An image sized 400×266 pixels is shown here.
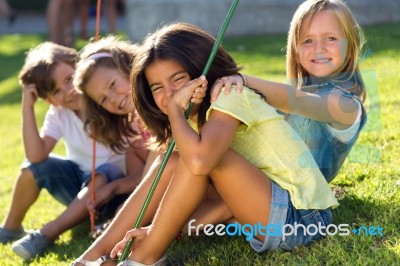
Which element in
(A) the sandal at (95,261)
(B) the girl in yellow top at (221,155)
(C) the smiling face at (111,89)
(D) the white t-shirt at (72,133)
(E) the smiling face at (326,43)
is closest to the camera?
(B) the girl in yellow top at (221,155)

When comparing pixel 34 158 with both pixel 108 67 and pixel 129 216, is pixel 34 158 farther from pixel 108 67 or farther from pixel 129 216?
pixel 129 216

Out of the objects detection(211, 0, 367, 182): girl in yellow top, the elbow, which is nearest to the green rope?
detection(211, 0, 367, 182): girl in yellow top

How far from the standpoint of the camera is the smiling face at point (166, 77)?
2.66 meters

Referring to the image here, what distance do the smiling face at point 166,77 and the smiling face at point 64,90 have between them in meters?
1.13

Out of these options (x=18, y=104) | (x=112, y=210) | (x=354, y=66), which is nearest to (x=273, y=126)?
(x=354, y=66)

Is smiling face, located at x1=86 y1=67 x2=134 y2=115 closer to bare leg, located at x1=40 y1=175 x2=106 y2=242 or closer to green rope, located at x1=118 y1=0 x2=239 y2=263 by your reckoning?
bare leg, located at x1=40 y1=175 x2=106 y2=242

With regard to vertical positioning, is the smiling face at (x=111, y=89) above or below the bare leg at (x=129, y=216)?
above

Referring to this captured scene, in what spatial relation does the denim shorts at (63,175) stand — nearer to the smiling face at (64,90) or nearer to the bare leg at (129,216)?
the smiling face at (64,90)

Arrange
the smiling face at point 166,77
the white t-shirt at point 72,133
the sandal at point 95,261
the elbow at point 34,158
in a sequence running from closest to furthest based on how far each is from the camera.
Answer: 1. the smiling face at point 166,77
2. the sandal at point 95,261
3. the elbow at point 34,158
4. the white t-shirt at point 72,133

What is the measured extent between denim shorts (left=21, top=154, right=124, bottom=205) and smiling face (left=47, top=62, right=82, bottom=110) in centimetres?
27

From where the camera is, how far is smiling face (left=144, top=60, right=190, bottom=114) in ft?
8.73

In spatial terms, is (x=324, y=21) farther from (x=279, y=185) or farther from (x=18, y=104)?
(x=18, y=104)

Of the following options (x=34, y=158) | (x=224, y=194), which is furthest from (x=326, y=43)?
(x=34, y=158)

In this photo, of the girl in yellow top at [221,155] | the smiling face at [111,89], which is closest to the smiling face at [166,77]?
the girl in yellow top at [221,155]
